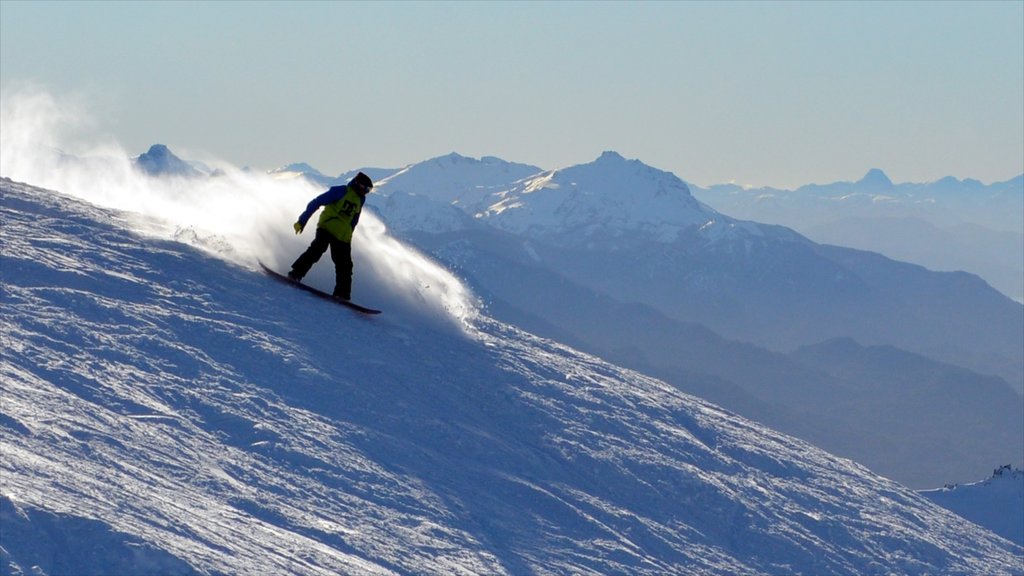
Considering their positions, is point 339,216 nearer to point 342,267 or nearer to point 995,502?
point 342,267

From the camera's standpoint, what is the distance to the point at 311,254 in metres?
23.5

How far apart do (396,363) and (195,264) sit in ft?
14.4

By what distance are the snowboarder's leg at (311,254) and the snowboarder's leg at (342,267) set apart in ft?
0.55

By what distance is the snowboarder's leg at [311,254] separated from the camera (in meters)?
23.0

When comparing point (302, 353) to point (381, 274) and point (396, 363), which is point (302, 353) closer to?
point (396, 363)

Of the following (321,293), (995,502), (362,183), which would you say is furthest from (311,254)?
(995,502)

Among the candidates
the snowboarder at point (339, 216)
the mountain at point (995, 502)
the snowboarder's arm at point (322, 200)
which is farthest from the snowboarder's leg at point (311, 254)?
the mountain at point (995, 502)

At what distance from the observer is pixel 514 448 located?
20312 millimetres

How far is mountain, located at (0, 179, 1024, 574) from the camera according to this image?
13766mm

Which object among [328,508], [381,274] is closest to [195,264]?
[381,274]

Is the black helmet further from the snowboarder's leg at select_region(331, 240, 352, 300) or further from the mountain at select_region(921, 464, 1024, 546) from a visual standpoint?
the mountain at select_region(921, 464, 1024, 546)

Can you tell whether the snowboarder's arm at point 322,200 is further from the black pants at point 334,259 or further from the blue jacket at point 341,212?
the black pants at point 334,259

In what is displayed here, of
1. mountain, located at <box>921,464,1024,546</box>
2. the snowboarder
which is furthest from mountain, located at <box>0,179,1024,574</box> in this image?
mountain, located at <box>921,464,1024,546</box>

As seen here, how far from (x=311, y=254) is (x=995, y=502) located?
55.9 ft
